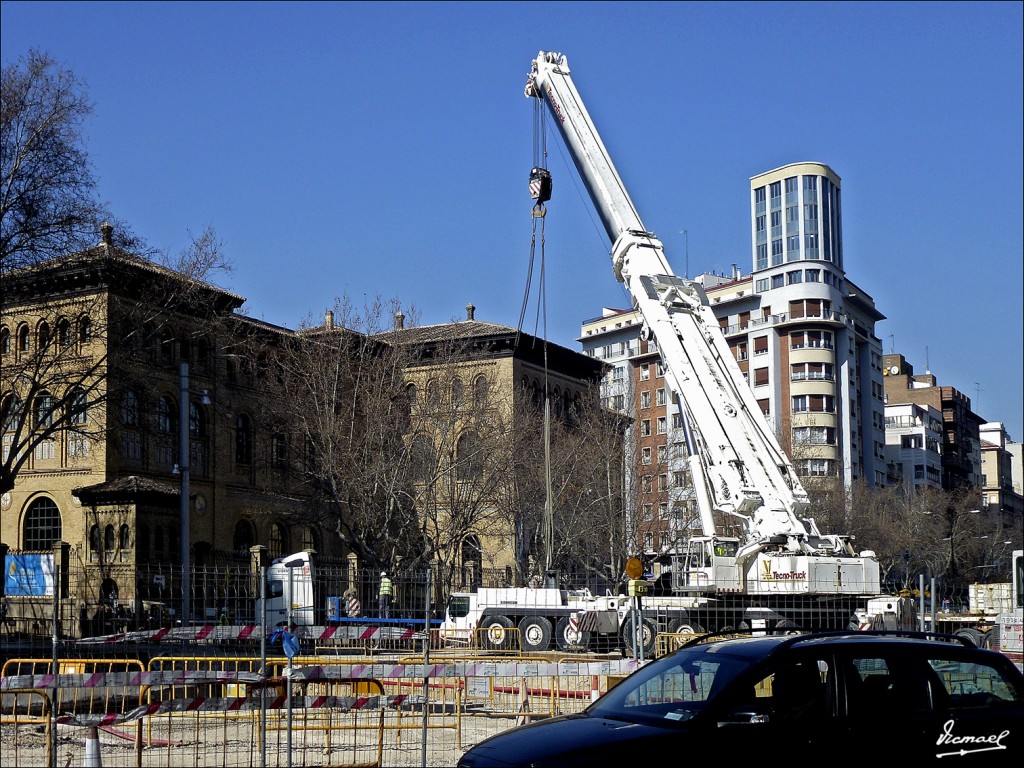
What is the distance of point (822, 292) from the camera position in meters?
98.3

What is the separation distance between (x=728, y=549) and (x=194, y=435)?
3326 centimetres

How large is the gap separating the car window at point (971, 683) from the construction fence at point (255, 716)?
4833mm

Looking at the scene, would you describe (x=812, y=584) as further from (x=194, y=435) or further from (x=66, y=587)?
(x=194, y=435)

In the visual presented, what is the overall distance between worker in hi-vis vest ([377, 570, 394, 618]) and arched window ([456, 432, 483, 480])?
10.8 m

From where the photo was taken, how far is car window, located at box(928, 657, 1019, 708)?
8.80 m

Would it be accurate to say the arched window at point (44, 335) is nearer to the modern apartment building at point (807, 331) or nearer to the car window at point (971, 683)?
the car window at point (971, 683)

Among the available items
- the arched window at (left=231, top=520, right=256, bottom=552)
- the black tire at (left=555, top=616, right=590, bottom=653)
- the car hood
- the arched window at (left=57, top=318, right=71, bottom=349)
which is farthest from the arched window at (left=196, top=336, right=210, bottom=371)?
the car hood

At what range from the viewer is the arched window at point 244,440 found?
57.1 meters

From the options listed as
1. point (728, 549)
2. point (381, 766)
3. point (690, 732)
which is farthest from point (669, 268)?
point (690, 732)

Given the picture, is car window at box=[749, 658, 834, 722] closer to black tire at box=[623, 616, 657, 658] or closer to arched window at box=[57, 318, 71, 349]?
black tire at box=[623, 616, 657, 658]

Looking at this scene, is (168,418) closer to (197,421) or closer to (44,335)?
(197,421)

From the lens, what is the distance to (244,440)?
57.6m

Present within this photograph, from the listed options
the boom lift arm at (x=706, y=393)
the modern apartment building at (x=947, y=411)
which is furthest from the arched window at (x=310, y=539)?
the modern apartment building at (x=947, y=411)

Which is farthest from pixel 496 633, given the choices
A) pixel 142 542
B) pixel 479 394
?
pixel 142 542
